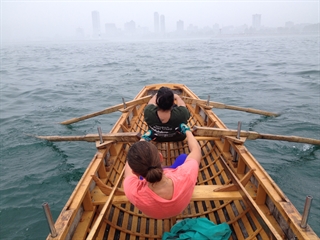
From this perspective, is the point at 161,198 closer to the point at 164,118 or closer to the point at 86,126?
the point at 164,118

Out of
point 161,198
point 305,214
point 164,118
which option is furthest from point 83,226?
point 305,214

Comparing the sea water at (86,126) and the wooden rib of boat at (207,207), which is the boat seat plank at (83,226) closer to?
the wooden rib of boat at (207,207)

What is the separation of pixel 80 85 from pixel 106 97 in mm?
5550

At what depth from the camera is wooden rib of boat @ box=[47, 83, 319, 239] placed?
126 inches

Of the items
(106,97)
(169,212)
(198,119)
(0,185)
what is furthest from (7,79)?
(169,212)

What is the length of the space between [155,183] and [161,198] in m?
0.20

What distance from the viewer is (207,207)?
462cm

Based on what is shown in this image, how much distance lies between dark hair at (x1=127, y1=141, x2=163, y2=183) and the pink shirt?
276 mm

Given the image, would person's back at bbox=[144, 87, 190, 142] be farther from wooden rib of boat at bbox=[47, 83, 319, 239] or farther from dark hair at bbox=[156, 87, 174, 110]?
wooden rib of boat at bbox=[47, 83, 319, 239]

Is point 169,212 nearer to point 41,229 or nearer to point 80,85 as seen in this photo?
point 41,229

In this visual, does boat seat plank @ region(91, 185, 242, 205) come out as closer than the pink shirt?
No

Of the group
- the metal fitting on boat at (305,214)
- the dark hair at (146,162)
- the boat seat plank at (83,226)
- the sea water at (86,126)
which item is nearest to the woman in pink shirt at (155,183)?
the dark hair at (146,162)

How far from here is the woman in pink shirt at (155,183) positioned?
2199 millimetres

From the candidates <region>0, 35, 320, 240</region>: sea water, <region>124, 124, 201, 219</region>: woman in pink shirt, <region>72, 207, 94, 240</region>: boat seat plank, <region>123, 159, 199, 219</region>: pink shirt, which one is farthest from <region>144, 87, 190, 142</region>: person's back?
<region>0, 35, 320, 240</region>: sea water
